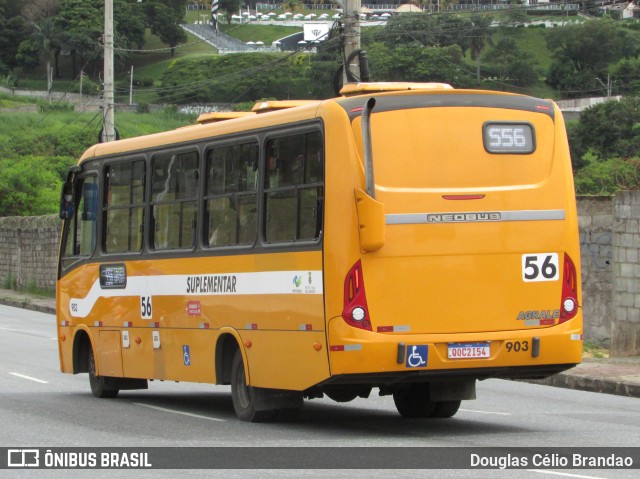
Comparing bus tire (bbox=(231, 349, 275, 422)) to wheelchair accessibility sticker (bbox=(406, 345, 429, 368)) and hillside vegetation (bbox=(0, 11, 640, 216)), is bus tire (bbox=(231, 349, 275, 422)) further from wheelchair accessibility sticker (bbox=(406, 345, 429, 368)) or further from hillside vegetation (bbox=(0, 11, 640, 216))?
hillside vegetation (bbox=(0, 11, 640, 216))

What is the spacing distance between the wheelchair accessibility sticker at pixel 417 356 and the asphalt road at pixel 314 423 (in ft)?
2.24

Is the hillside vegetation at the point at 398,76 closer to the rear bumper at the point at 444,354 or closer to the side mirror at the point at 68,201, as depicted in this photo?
the side mirror at the point at 68,201

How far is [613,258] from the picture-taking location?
68.4 ft

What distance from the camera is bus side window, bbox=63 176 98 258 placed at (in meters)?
17.4

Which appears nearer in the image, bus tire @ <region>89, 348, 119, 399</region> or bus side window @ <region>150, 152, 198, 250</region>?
bus side window @ <region>150, 152, 198, 250</region>

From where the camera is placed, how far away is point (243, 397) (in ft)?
45.7

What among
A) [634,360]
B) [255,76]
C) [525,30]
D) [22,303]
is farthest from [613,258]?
[525,30]

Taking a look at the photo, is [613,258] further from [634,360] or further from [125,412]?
[125,412]

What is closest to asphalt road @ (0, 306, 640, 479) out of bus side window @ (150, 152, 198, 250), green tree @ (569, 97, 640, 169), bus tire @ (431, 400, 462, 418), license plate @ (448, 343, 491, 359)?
bus tire @ (431, 400, 462, 418)

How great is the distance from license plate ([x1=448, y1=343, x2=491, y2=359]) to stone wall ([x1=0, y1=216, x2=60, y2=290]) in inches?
Answer: 1336

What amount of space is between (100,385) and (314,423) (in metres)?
4.42

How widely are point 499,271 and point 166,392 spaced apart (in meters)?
7.26

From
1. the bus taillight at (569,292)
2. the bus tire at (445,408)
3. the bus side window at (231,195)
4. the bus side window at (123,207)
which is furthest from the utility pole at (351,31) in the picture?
the bus taillight at (569,292)

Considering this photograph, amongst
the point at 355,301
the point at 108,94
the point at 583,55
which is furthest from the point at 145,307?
the point at 583,55
